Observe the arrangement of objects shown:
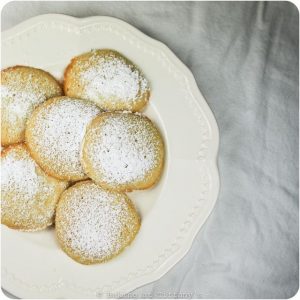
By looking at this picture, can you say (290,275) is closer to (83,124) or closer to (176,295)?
(176,295)

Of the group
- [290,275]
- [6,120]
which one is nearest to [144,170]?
[6,120]

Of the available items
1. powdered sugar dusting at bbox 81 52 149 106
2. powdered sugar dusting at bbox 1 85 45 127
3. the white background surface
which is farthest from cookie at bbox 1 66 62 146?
the white background surface

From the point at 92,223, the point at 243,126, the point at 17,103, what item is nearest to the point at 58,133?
the point at 17,103

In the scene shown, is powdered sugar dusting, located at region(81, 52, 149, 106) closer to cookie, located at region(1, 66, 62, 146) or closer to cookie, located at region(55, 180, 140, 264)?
cookie, located at region(1, 66, 62, 146)

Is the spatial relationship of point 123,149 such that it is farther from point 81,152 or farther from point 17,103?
point 17,103

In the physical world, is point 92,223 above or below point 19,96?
below
